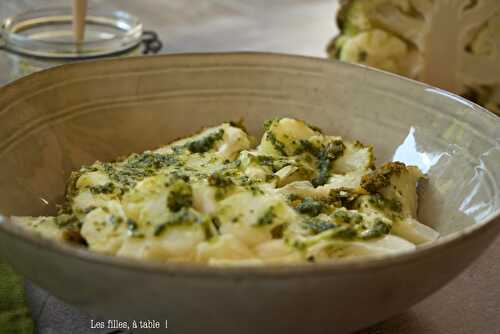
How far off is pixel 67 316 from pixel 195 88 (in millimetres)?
473

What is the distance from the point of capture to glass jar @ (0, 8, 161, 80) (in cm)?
135

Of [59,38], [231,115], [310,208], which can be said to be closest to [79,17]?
[59,38]

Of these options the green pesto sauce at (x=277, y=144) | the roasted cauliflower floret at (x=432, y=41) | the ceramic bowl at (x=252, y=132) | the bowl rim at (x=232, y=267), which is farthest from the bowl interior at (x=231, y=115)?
the roasted cauliflower floret at (x=432, y=41)

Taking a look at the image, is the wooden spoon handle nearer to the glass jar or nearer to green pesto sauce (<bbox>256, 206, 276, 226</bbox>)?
the glass jar

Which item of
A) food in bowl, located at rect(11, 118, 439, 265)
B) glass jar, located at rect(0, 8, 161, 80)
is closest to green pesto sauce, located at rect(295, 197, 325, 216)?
food in bowl, located at rect(11, 118, 439, 265)

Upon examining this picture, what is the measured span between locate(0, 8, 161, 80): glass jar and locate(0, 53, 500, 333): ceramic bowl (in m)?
0.26

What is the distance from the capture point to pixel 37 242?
631 mm

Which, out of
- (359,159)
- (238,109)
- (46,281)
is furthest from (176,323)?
(238,109)

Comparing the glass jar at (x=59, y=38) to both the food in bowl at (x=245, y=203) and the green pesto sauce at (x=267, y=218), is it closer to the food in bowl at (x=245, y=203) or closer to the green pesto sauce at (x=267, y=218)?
the food in bowl at (x=245, y=203)

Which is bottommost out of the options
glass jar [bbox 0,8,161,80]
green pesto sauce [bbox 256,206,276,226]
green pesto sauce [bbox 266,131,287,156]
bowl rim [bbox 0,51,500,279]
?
bowl rim [bbox 0,51,500,279]

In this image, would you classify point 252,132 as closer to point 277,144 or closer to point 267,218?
point 277,144

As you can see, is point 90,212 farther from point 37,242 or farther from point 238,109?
point 238,109

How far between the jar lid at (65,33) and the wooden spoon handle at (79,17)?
0.03 m

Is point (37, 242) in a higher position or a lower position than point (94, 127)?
lower
